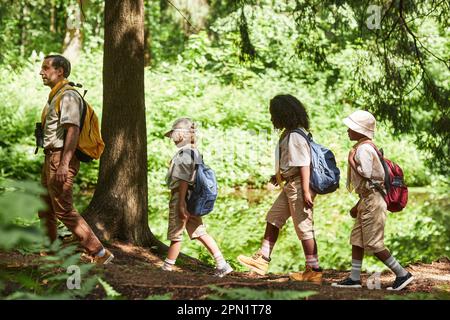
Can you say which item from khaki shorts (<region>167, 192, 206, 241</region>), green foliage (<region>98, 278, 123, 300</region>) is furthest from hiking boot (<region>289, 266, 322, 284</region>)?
green foliage (<region>98, 278, 123, 300</region>)

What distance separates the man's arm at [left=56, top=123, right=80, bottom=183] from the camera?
6055mm

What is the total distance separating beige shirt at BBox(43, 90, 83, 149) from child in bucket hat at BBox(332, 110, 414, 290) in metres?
2.15

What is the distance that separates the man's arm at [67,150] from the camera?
6055 millimetres

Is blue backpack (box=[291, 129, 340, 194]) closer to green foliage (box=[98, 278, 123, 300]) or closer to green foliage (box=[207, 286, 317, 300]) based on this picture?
green foliage (box=[207, 286, 317, 300])

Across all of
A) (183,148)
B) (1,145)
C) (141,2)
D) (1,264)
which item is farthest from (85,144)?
(1,145)

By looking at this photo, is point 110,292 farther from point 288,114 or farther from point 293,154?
point 288,114

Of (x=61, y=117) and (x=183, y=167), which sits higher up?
(x=61, y=117)

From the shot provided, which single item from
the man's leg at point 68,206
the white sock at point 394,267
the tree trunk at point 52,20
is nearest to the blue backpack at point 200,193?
the man's leg at point 68,206

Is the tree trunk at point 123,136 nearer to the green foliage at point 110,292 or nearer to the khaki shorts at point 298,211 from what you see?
the khaki shorts at point 298,211

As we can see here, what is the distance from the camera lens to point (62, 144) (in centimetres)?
616


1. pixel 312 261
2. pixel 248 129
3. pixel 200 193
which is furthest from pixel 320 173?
pixel 248 129

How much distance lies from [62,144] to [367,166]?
2.45m

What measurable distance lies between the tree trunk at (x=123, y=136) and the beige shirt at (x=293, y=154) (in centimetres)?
200
